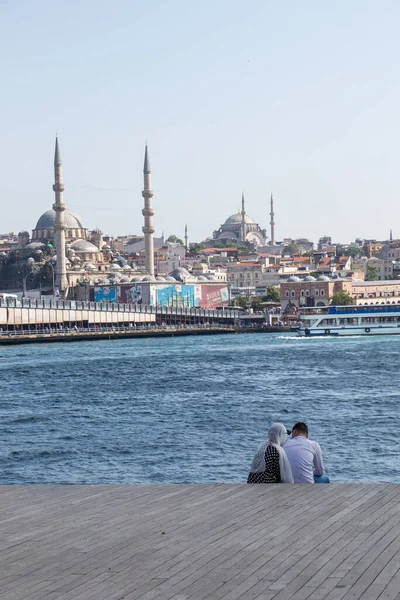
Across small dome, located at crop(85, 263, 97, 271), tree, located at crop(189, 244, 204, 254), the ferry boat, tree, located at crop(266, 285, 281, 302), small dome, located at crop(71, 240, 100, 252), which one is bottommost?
the ferry boat

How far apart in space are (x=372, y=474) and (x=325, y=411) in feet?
26.5

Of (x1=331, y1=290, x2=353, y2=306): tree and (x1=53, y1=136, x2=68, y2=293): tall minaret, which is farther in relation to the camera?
(x1=331, y1=290, x2=353, y2=306): tree

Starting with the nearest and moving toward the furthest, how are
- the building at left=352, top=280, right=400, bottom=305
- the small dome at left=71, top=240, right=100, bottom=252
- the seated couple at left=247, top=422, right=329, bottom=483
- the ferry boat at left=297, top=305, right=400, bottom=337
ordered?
1. the seated couple at left=247, top=422, right=329, bottom=483
2. the ferry boat at left=297, top=305, right=400, bottom=337
3. the building at left=352, top=280, right=400, bottom=305
4. the small dome at left=71, top=240, right=100, bottom=252

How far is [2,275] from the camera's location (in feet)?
362

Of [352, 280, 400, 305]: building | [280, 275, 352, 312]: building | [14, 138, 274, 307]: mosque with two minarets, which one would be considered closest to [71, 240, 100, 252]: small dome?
[14, 138, 274, 307]: mosque with two minarets

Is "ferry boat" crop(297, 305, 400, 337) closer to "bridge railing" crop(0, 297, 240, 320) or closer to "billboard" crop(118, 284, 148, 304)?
"bridge railing" crop(0, 297, 240, 320)

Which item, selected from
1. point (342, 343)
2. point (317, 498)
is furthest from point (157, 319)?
point (317, 498)

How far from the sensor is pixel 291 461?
8609mm

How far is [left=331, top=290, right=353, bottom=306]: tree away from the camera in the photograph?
9344 cm

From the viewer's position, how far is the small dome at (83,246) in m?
110

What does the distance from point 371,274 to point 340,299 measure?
96.8 ft

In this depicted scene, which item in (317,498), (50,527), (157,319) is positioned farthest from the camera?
(157,319)

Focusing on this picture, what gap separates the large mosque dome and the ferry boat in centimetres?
5264

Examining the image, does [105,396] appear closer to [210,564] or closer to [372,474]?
[372,474]
